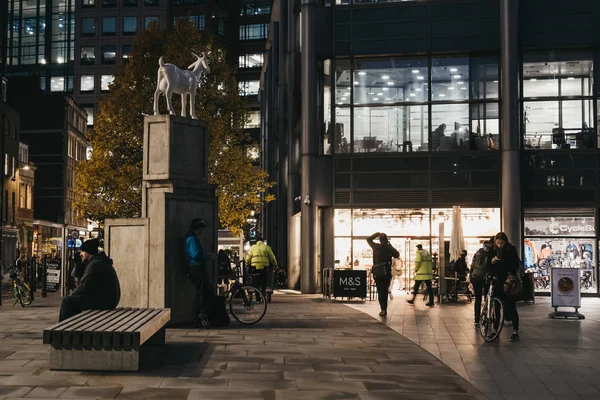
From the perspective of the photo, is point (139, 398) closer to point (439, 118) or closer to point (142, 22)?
point (439, 118)

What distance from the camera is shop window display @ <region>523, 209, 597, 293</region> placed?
29125mm

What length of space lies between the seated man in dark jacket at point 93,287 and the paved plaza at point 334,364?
0.73 metres

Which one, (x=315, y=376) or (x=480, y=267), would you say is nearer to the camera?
(x=315, y=376)

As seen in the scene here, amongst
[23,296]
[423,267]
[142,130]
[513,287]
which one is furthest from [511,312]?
[142,130]

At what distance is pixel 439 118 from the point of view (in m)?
30.3

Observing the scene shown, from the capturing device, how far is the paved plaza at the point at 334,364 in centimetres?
855

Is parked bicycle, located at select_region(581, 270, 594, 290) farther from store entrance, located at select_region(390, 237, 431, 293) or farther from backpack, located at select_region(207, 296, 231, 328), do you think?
backpack, located at select_region(207, 296, 231, 328)

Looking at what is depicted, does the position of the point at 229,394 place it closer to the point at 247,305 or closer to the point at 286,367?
the point at 286,367

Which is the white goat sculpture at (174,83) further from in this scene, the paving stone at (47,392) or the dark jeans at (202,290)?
the paving stone at (47,392)

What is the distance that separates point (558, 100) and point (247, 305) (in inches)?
693

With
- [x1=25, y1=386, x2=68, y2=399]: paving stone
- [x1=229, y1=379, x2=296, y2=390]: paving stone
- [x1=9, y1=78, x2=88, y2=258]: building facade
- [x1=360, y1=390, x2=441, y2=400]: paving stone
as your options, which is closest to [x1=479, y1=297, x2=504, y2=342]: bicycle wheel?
[x1=360, y1=390, x2=441, y2=400]: paving stone

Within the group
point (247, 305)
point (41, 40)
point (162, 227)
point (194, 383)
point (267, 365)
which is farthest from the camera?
point (41, 40)

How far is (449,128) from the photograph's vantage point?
3031 cm

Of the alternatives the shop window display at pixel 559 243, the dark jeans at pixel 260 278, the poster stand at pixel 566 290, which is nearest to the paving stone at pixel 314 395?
the poster stand at pixel 566 290
